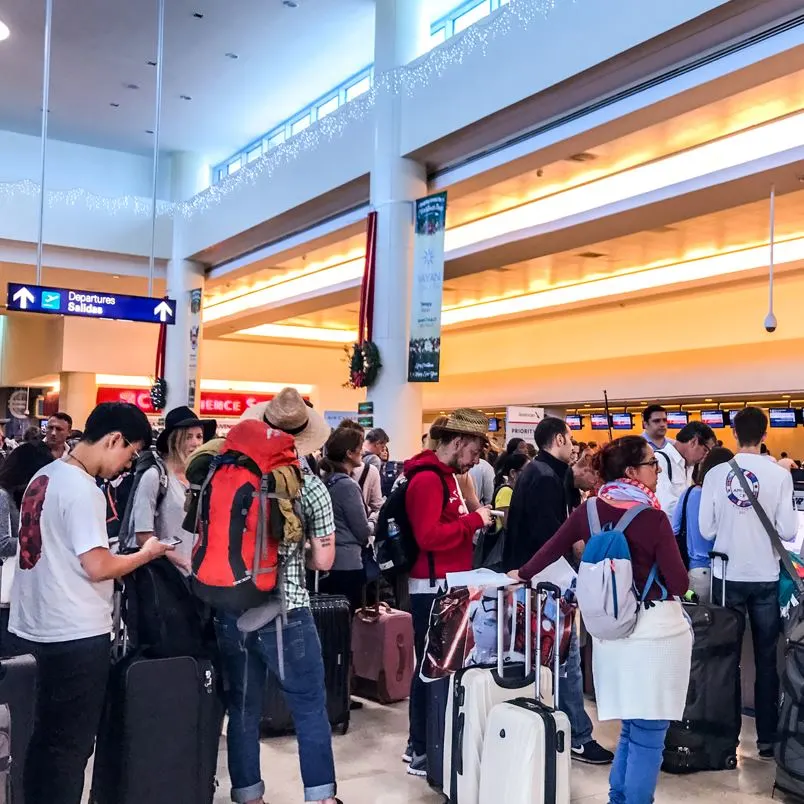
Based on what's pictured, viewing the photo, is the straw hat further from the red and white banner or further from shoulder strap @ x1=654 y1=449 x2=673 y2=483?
the red and white banner

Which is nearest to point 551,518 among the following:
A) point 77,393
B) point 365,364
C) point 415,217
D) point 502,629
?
point 502,629

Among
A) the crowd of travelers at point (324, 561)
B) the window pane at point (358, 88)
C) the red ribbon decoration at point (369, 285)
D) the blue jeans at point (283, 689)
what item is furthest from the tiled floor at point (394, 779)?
the window pane at point (358, 88)

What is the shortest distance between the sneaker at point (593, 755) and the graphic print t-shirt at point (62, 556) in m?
2.40

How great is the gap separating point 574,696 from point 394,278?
7.13 m

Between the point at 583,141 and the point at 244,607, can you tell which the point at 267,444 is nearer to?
the point at 244,607

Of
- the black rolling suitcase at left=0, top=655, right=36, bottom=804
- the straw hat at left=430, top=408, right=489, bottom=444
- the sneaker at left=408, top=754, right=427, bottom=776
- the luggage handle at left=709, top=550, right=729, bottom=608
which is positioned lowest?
the sneaker at left=408, top=754, right=427, bottom=776

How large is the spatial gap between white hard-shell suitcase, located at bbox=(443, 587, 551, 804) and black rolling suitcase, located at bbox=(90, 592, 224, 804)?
0.87 meters

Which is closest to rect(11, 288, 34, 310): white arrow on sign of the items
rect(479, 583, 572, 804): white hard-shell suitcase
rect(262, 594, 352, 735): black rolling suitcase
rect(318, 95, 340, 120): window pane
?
rect(318, 95, 340, 120): window pane

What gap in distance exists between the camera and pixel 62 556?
296 cm

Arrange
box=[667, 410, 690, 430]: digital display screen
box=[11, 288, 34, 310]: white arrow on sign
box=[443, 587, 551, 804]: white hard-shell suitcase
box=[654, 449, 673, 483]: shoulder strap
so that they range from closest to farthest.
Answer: box=[443, 587, 551, 804]: white hard-shell suitcase < box=[654, 449, 673, 483]: shoulder strap < box=[11, 288, 34, 310]: white arrow on sign < box=[667, 410, 690, 430]: digital display screen

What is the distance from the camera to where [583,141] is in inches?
348

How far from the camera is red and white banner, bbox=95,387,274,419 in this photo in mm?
21406

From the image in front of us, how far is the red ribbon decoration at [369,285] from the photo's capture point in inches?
431

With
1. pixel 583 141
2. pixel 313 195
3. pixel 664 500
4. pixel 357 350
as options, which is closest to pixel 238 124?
pixel 313 195
